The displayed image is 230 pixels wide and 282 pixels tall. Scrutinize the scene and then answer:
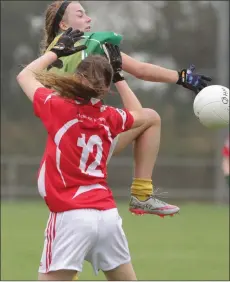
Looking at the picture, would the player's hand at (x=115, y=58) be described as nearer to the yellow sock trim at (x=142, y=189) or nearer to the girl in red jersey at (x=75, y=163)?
the girl in red jersey at (x=75, y=163)

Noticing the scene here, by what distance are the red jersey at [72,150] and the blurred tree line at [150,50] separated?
1235 cm

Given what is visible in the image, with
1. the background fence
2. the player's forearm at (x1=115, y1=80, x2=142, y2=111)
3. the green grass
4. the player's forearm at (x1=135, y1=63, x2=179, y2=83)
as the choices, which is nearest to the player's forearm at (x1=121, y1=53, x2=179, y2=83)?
the player's forearm at (x1=135, y1=63, x2=179, y2=83)

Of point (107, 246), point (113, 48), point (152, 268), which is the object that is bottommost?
point (152, 268)

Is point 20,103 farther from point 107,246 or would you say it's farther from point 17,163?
point 107,246

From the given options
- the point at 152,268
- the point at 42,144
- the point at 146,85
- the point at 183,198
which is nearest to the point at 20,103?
the point at 42,144

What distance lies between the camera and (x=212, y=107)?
16.5ft

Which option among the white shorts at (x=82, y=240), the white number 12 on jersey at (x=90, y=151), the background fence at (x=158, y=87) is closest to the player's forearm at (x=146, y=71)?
the white number 12 on jersey at (x=90, y=151)

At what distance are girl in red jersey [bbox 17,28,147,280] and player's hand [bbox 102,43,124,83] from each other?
0.67 feet

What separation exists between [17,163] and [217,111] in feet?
40.1

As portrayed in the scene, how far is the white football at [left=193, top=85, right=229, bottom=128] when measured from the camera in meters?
5.03

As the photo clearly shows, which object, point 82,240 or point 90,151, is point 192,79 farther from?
point 82,240

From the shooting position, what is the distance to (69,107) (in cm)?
448

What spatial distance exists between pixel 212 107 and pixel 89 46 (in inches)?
28.9

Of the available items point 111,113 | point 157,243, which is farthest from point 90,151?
point 157,243
